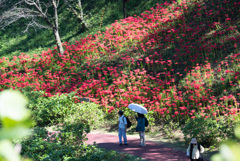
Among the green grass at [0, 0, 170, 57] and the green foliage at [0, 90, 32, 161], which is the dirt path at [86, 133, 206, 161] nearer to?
the green foliage at [0, 90, 32, 161]

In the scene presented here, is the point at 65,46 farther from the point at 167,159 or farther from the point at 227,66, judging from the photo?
the point at 167,159

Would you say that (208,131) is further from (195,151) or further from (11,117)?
(11,117)

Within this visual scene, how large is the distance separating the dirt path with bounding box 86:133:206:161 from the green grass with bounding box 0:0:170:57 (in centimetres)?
928

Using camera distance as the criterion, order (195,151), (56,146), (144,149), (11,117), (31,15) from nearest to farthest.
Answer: (11,117)
(195,151)
(56,146)
(144,149)
(31,15)

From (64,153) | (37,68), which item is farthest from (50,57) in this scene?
(64,153)

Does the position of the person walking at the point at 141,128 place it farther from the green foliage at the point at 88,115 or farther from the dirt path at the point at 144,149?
the green foliage at the point at 88,115

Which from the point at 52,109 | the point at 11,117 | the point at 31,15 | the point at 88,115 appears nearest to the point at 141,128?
the point at 88,115

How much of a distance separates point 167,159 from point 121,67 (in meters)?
6.18

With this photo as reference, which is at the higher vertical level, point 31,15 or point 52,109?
point 31,15

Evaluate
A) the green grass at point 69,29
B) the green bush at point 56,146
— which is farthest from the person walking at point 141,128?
the green grass at point 69,29

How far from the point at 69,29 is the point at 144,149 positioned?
13.6m

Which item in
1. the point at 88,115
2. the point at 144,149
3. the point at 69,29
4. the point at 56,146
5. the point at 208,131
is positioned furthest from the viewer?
the point at 69,29

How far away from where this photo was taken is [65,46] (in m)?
14.6

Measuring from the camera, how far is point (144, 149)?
6.90 meters
